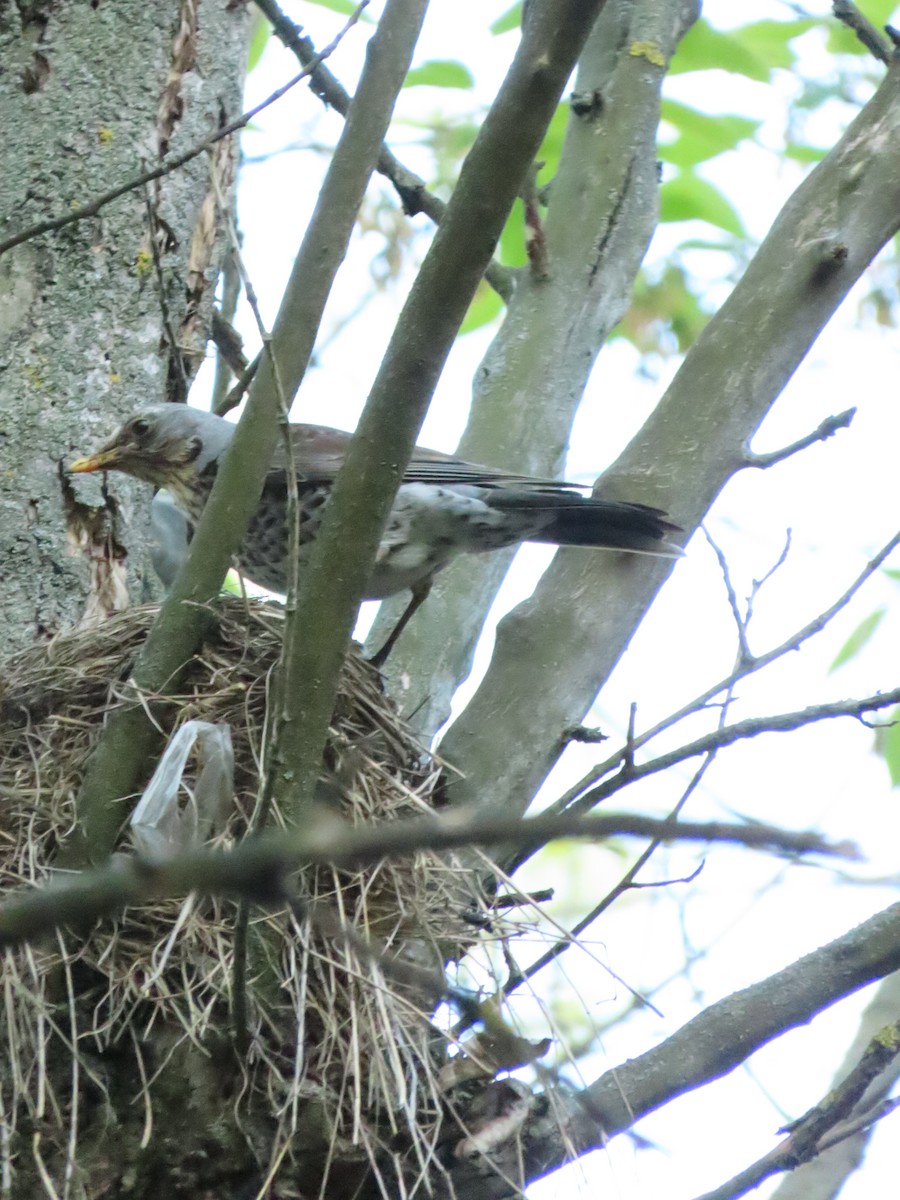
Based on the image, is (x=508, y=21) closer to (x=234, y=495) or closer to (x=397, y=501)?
(x=397, y=501)

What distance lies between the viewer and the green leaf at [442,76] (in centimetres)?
427

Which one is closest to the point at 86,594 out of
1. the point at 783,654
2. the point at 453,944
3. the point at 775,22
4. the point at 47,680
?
the point at 47,680

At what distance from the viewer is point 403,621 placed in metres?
3.71

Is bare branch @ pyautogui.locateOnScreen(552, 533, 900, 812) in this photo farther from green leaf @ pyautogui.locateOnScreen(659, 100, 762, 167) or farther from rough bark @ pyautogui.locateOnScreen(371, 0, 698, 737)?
green leaf @ pyautogui.locateOnScreen(659, 100, 762, 167)

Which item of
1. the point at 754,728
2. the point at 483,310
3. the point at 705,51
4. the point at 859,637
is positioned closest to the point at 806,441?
the point at 754,728

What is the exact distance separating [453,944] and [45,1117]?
2.58ft

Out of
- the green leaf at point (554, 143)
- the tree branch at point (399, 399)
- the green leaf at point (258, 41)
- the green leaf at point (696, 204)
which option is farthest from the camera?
the green leaf at point (258, 41)

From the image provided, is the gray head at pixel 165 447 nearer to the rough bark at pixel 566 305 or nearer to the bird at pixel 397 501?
the bird at pixel 397 501

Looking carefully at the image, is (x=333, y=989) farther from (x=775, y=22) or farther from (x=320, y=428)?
(x=775, y=22)

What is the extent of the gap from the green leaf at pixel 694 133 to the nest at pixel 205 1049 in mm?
2421

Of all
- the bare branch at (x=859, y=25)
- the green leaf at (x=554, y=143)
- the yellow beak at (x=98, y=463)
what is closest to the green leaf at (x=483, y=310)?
the green leaf at (x=554, y=143)

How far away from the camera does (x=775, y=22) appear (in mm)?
4094

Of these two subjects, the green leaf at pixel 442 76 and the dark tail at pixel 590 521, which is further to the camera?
the green leaf at pixel 442 76

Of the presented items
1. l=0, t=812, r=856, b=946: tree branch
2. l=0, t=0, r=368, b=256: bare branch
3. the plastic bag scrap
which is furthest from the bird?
l=0, t=812, r=856, b=946: tree branch
